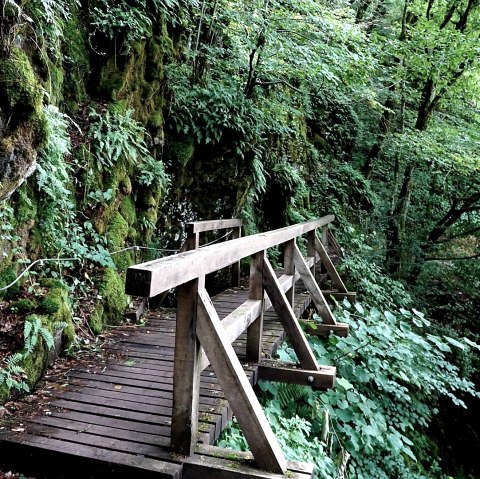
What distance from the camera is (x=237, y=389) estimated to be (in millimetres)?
2812

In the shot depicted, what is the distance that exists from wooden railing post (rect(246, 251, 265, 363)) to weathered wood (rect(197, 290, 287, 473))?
5.38ft

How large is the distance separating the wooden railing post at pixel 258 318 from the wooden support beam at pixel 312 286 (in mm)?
1334

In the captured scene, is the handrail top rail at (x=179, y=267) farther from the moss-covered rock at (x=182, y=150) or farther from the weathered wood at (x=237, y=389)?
the moss-covered rock at (x=182, y=150)

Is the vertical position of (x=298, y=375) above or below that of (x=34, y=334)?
below

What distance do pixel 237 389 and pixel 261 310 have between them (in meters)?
1.72

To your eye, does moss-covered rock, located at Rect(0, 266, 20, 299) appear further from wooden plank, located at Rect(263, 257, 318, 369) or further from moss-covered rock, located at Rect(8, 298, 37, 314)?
wooden plank, located at Rect(263, 257, 318, 369)

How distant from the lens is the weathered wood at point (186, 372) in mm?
2793

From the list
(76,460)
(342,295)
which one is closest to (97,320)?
(76,460)

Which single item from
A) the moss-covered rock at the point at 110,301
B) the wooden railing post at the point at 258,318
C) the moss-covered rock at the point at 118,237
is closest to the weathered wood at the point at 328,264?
the moss-covered rock at the point at 118,237

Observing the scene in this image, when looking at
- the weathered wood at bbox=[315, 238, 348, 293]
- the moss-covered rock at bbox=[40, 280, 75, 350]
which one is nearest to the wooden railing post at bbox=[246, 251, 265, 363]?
the moss-covered rock at bbox=[40, 280, 75, 350]

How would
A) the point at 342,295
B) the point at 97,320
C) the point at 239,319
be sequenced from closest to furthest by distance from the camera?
the point at 239,319 → the point at 97,320 → the point at 342,295

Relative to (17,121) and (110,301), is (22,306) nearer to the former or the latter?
(110,301)

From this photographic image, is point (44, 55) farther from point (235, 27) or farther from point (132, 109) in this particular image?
point (235, 27)

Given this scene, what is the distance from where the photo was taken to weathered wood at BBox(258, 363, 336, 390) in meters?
4.45
